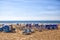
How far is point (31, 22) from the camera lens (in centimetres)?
162

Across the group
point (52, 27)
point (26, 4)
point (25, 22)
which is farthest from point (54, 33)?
point (26, 4)

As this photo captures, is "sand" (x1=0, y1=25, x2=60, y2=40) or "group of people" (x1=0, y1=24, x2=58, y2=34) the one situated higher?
"group of people" (x1=0, y1=24, x2=58, y2=34)

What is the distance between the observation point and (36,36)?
159cm

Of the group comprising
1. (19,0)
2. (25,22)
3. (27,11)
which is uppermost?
(19,0)

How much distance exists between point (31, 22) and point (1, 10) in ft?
→ 1.26

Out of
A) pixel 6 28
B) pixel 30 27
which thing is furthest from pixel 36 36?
pixel 6 28

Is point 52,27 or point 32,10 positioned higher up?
point 32,10

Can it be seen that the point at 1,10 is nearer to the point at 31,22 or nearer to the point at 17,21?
the point at 17,21

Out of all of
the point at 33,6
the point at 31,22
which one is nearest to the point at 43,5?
the point at 33,6

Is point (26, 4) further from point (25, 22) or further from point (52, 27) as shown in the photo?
point (52, 27)

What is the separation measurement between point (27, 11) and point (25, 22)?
0.43 feet

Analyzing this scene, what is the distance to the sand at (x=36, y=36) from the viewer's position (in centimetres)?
158

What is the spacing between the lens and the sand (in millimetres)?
1581

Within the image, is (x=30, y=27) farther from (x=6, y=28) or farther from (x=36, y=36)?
(x=6, y=28)
